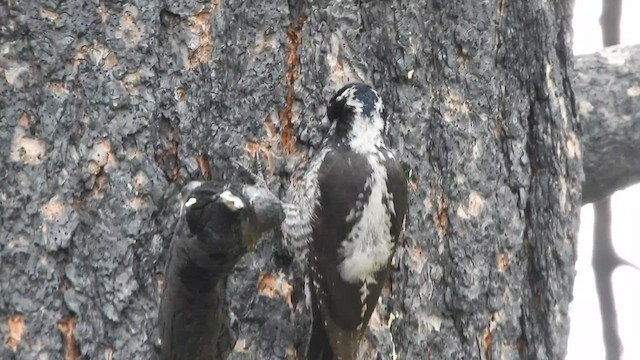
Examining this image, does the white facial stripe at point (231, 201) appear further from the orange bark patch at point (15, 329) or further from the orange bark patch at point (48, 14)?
the orange bark patch at point (48, 14)

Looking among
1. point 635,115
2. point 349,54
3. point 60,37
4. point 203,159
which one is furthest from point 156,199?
point 635,115

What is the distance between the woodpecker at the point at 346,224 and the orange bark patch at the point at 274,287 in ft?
0.17

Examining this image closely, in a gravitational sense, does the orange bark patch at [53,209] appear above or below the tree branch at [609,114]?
above

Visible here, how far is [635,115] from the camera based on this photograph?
10.2ft

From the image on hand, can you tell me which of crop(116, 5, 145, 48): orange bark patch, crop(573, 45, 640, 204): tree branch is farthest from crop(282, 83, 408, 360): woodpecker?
crop(573, 45, 640, 204): tree branch

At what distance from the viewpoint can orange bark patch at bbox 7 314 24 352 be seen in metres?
1.95

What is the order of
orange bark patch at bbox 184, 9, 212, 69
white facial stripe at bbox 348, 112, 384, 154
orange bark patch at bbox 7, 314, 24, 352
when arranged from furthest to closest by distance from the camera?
white facial stripe at bbox 348, 112, 384, 154 → orange bark patch at bbox 184, 9, 212, 69 → orange bark patch at bbox 7, 314, 24, 352

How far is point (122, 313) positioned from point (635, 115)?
1.69 m

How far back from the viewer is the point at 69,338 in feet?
6.48

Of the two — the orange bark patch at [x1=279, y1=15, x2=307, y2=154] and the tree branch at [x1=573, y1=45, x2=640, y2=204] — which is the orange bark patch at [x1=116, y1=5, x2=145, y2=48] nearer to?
the orange bark patch at [x1=279, y1=15, x2=307, y2=154]

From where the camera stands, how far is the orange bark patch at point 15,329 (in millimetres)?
1947

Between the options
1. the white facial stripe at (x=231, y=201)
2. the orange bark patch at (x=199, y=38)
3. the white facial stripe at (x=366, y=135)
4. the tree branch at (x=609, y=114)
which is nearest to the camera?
the white facial stripe at (x=231, y=201)

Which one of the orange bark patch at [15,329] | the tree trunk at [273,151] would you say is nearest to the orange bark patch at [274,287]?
the tree trunk at [273,151]

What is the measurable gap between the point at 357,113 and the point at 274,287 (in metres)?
0.38
